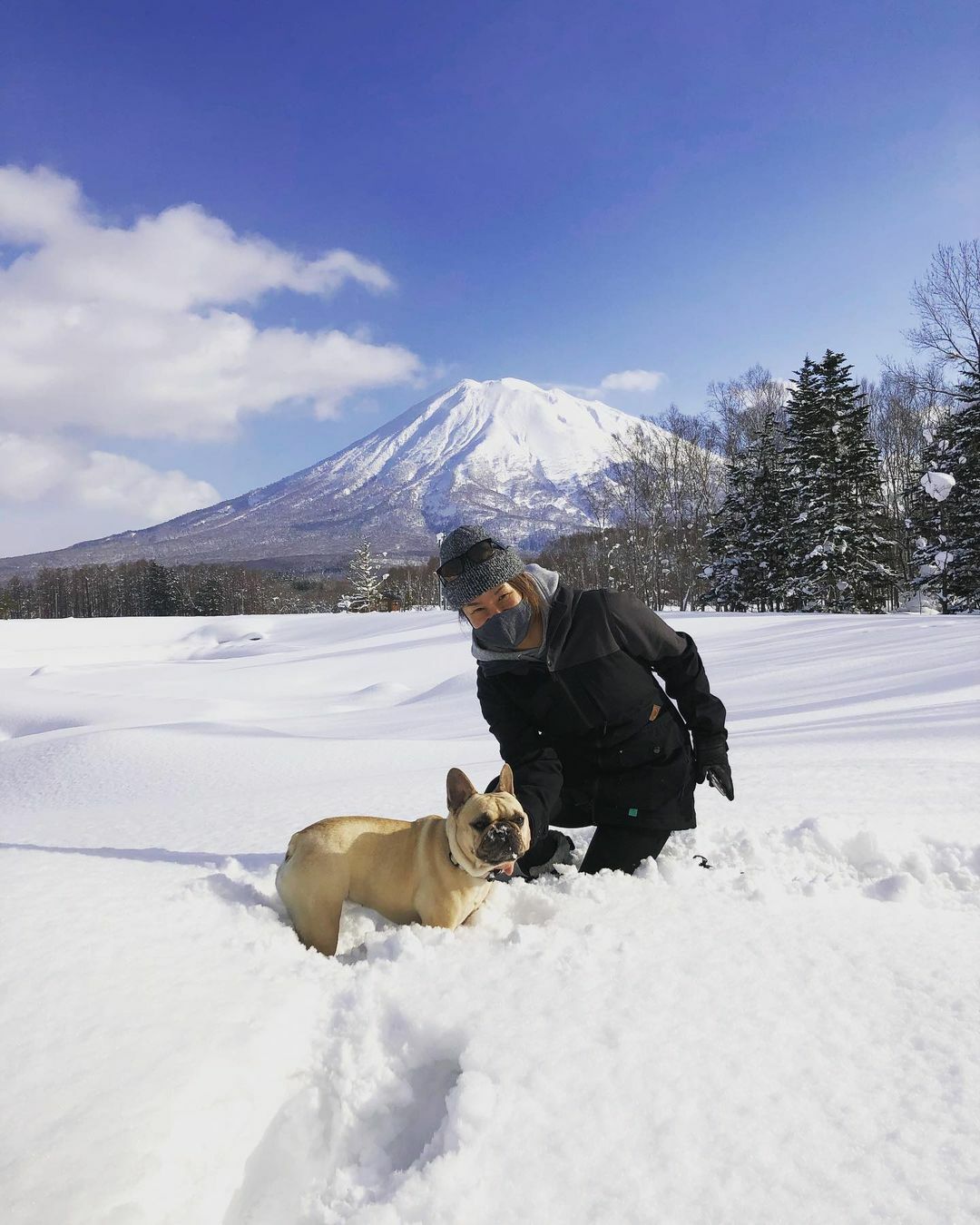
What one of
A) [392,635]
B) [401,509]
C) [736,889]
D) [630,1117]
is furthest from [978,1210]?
[401,509]

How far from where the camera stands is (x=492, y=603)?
A: 8.42 feet

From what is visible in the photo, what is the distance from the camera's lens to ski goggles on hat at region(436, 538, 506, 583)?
2518 mm

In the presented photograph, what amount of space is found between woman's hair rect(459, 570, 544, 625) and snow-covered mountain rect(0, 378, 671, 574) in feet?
483

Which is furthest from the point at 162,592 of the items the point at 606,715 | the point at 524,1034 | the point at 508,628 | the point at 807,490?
the point at 524,1034

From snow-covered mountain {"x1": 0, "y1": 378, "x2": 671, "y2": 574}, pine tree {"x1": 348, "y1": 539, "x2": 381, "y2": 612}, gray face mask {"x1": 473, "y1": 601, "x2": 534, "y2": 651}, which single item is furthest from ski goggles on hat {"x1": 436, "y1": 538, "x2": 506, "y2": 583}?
snow-covered mountain {"x1": 0, "y1": 378, "x2": 671, "y2": 574}

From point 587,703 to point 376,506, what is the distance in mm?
162526

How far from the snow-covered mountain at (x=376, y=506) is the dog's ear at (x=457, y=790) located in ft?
485

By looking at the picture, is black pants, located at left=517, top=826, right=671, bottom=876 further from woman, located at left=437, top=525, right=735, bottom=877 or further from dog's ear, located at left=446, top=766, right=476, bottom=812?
dog's ear, located at left=446, top=766, right=476, bottom=812

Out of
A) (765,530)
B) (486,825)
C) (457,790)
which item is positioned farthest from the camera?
(765,530)

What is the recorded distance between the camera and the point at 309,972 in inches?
76.8

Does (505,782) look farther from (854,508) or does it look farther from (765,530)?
(765,530)

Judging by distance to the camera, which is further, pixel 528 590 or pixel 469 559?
pixel 528 590

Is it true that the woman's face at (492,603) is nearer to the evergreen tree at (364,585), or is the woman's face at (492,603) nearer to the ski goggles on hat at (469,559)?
the ski goggles on hat at (469,559)

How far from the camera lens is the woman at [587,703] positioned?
259cm
